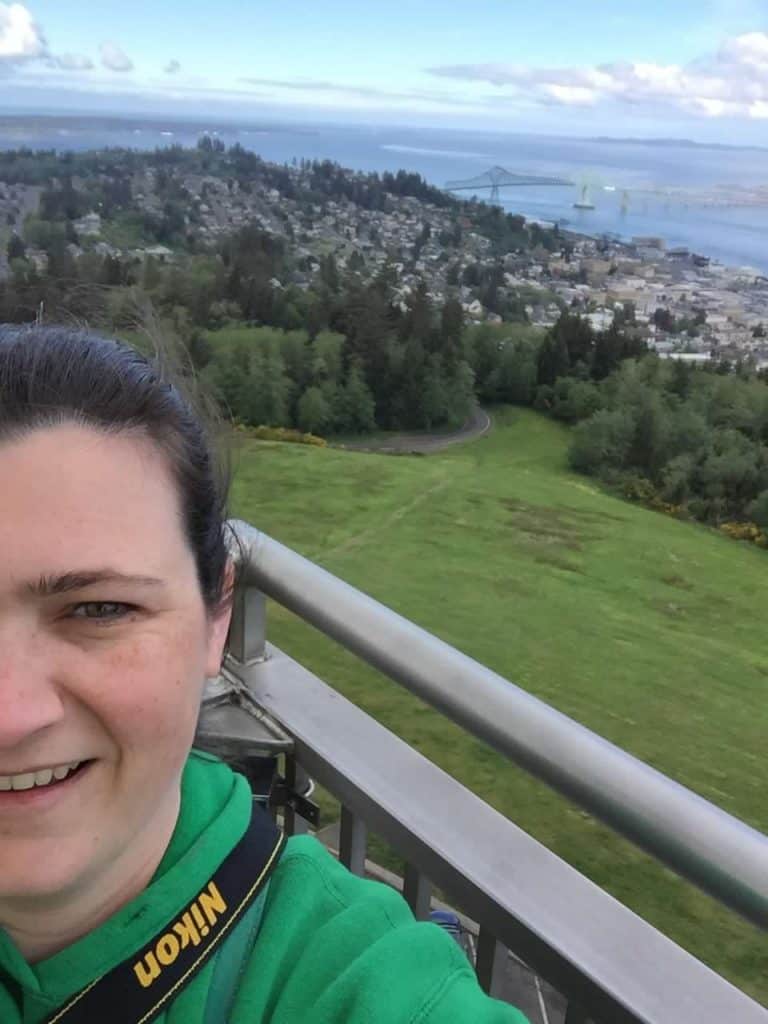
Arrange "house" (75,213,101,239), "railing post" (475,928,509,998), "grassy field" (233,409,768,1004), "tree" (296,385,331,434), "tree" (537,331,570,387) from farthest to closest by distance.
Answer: "tree" (537,331,570,387) → "tree" (296,385,331,434) → "house" (75,213,101,239) → "grassy field" (233,409,768,1004) → "railing post" (475,928,509,998)

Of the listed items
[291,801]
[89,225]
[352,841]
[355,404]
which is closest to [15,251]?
[291,801]

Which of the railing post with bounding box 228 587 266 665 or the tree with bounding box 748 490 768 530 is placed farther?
the tree with bounding box 748 490 768 530

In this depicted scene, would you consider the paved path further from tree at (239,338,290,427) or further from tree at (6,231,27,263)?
tree at (6,231,27,263)

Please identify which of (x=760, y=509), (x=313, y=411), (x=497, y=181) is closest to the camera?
(x=760, y=509)

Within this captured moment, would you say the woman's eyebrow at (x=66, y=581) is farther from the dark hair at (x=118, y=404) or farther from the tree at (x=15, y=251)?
the tree at (x=15, y=251)

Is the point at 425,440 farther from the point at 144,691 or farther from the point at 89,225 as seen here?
the point at 144,691

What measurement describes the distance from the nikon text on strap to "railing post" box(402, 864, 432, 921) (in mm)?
253

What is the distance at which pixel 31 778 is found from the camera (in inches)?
19.0

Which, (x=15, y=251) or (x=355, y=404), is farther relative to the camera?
(x=355, y=404)

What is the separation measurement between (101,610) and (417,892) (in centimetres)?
45

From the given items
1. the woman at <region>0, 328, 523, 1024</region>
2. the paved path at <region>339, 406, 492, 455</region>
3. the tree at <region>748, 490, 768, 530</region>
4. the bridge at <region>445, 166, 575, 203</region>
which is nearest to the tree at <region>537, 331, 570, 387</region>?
the paved path at <region>339, 406, 492, 455</region>

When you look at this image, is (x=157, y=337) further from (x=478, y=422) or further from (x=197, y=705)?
(x=478, y=422)

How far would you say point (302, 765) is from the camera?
0.93m

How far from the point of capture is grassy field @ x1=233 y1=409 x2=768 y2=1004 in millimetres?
2693
